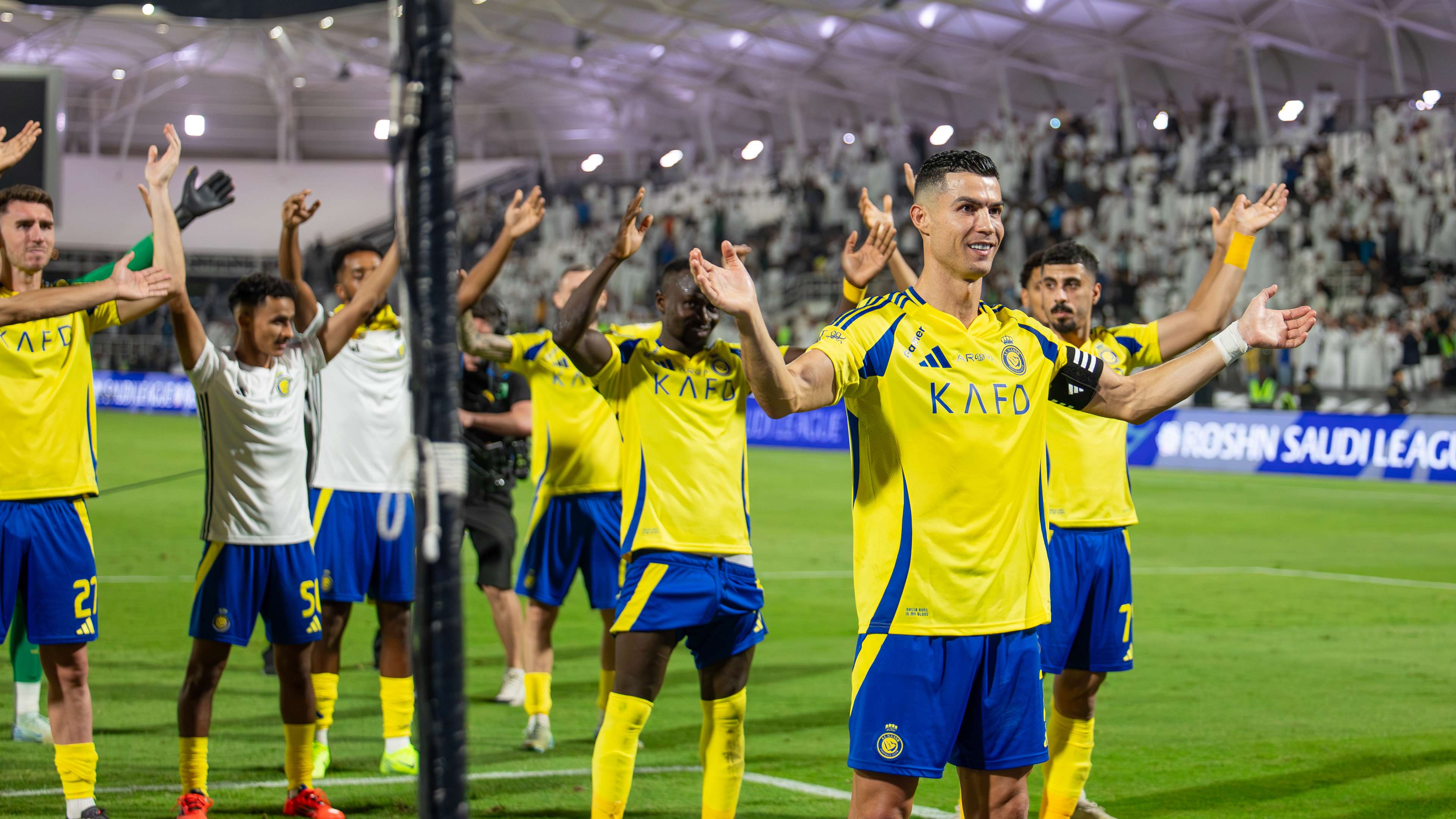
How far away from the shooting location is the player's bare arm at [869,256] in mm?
4566

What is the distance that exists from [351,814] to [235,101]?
57.0 meters

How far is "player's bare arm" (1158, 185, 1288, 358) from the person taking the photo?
5258mm

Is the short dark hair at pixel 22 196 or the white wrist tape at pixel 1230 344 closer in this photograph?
the white wrist tape at pixel 1230 344

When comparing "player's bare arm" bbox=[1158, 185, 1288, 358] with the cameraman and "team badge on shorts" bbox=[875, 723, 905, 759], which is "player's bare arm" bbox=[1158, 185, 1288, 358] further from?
the cameraman

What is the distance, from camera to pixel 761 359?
3.37 m

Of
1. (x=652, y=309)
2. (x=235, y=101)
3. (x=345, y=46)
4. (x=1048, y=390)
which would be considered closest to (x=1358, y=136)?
(x=652, y=309)

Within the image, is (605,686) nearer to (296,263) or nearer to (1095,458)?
(296,263)

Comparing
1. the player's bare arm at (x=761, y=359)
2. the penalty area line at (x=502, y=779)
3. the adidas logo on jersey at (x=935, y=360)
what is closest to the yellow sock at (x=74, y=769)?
the penalty area line at (x=502, y=779)

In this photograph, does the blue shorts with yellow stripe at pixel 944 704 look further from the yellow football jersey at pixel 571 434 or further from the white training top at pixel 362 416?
the yellow football jersey at pixel 571 434

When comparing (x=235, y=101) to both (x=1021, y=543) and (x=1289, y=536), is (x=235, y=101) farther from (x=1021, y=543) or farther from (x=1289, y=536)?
(x=1021, y=543)

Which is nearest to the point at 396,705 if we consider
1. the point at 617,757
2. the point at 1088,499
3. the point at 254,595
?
the point at 254,595

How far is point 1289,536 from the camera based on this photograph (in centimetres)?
1553

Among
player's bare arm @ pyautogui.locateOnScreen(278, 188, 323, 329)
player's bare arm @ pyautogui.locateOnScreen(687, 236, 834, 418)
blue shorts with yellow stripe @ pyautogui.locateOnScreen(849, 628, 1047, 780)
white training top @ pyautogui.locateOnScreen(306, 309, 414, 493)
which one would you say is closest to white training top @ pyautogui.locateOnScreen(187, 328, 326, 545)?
player's bare arm @ pyautogui.locateOnScreen(278, 188, 323, 329)

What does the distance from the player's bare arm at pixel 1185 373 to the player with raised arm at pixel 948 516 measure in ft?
0.06
